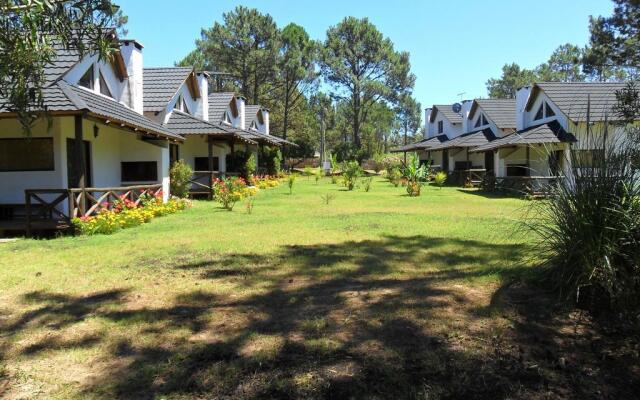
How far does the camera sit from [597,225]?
15.5 ft

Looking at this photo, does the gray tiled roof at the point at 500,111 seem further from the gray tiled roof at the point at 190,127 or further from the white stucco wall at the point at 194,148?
the gray tiled roof at the point at 190,127

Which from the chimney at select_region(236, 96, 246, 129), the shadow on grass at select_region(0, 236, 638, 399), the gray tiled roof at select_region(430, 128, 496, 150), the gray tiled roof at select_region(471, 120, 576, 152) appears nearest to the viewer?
the shadow on grass at select_region(0, 236, 638, 399)

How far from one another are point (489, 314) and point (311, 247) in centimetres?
463

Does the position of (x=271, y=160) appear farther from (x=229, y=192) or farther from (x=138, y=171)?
(x=229, y=192)

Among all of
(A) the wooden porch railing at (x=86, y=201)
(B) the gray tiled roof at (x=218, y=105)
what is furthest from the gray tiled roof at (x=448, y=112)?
(A) the wooden porch railing at (x=86, y=201)

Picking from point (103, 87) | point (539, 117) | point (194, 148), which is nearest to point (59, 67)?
point (103, 87)

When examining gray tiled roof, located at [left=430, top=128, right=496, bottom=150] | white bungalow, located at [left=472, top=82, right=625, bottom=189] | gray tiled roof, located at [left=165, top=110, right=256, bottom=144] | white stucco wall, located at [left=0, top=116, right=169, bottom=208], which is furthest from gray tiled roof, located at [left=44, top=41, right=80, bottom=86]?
gray tiled roof, located at [left=430, top=128, right=496, bottom=150]

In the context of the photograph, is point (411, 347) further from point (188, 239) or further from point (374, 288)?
point (188, 239)

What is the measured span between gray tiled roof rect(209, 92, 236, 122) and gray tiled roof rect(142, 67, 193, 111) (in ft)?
20.9

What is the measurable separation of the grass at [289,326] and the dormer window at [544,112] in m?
21.6

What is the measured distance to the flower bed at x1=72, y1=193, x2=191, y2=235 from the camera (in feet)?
37.2

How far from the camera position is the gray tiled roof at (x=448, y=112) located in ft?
143

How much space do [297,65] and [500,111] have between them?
2349 cm

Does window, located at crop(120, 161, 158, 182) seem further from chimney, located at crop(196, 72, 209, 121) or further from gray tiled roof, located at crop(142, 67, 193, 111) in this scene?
chimney, located at crop(196, 72, 209, 121)
